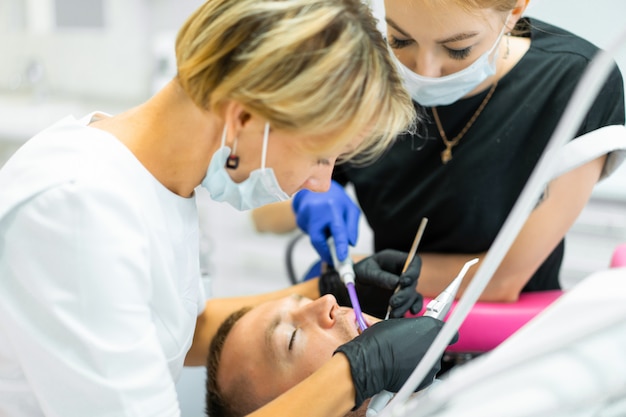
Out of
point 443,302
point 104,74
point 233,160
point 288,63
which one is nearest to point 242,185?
point 233,160

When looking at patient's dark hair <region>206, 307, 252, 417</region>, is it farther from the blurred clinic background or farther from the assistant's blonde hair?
the blurred clinic background

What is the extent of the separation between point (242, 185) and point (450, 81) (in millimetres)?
528

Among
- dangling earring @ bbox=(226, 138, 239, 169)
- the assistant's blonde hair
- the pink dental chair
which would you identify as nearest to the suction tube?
the assistant's blonde hair

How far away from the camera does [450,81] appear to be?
1328 mm

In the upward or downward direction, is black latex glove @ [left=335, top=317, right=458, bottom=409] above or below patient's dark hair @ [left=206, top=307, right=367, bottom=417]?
above

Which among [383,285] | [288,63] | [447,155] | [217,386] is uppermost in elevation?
[288,63]

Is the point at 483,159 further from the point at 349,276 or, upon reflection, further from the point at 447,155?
the point at 349,276

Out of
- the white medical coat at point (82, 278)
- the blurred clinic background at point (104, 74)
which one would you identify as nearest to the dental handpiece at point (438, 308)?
the white medical coat at point (82, 278)

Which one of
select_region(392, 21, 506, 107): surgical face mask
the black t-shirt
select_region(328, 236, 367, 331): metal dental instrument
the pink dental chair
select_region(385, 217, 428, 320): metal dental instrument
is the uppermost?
select_region(392, 21, 506, 107): surgical face mask

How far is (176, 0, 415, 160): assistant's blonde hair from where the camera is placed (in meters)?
0.88

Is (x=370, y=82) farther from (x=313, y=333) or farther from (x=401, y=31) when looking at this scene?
(x=313, y=333)

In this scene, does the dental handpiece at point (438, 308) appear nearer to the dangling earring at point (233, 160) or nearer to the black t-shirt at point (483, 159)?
the black t-shirt at point (483, 159)

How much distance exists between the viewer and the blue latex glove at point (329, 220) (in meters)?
1.49

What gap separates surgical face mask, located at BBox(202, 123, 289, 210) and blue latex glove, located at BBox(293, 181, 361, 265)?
0.42 meters
